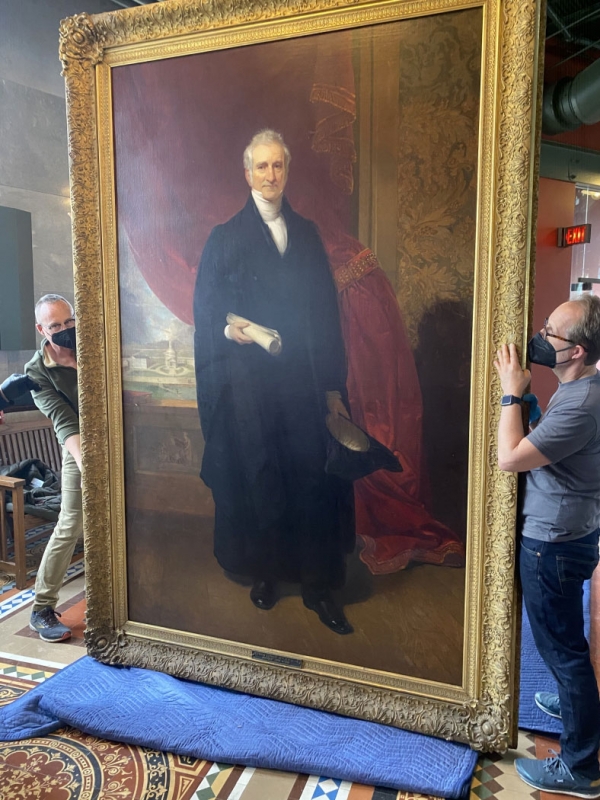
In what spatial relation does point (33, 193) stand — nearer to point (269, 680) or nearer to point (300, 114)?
point (300, 114)

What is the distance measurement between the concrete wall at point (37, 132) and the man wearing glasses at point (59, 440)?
2.26 metres

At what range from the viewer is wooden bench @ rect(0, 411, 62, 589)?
4105 millimetres

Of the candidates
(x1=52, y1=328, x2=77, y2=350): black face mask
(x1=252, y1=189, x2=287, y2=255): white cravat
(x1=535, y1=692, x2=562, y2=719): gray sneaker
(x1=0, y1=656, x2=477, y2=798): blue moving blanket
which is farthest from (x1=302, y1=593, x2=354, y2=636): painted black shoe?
(x1=52, y1=328, x2=77, y2=350): black face mask

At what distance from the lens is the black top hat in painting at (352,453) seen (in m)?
2.45

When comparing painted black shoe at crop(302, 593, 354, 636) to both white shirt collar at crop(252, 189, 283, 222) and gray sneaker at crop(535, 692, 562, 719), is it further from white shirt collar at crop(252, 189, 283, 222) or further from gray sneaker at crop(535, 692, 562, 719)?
white shirt collar at crop(252, 189, 283, 222)

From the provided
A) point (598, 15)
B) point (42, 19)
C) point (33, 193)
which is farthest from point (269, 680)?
point (598, 15)

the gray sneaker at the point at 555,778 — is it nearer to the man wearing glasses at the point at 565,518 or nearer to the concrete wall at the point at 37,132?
the man wearing glasses at the point at 565,518

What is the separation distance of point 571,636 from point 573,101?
5.54 meters

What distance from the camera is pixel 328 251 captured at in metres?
2.40

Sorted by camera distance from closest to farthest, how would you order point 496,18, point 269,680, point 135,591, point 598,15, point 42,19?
point 496,18, point 269,680, point 135,591, point 42,19, point 598,15

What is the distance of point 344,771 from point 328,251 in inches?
78.0

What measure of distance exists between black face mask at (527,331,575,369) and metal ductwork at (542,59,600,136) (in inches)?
180

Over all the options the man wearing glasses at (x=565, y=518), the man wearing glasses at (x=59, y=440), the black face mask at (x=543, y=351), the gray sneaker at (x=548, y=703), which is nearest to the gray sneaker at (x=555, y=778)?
the man wearing glasses at (x=565, y=518)

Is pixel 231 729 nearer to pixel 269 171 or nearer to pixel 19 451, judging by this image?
pixel 269 171
